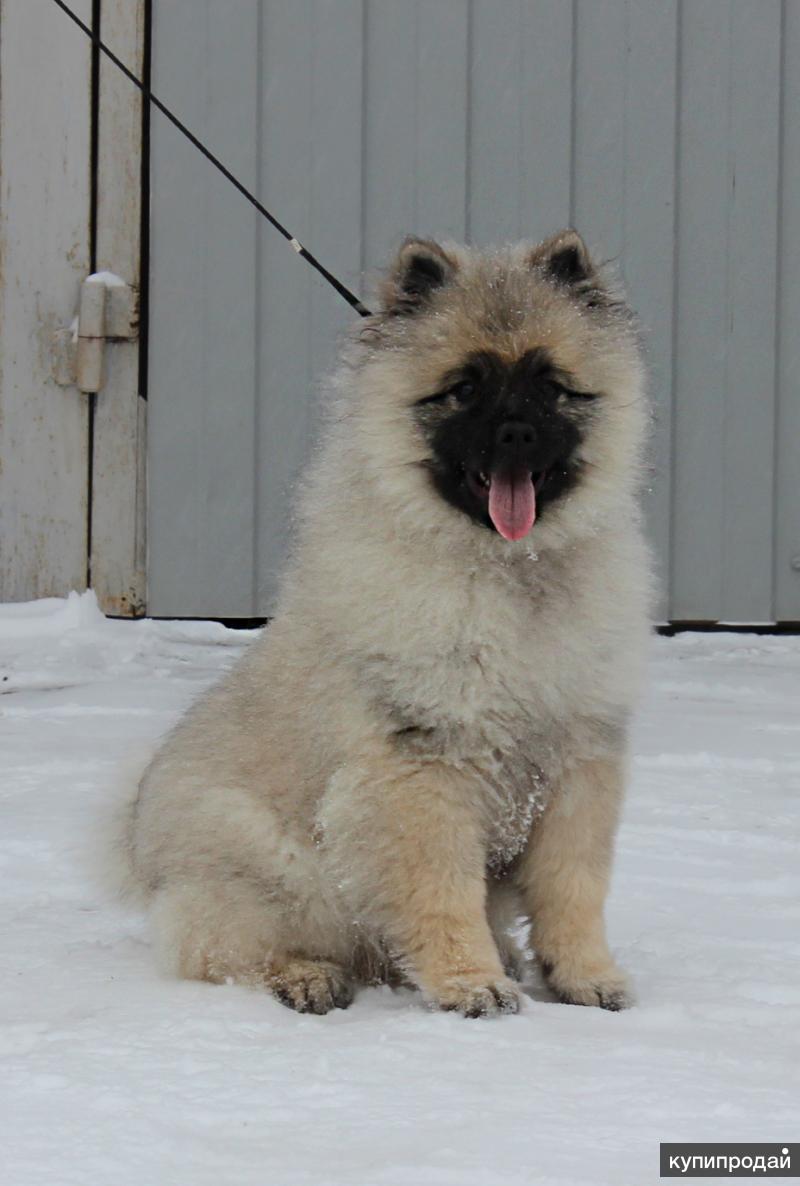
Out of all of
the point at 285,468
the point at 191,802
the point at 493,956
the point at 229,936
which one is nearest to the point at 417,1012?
the point at 493,956

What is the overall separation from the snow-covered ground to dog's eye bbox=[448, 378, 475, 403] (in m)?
1.07

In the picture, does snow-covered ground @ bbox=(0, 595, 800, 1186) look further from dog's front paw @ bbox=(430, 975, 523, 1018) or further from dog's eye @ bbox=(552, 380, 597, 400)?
dog's eye @ bbox=(552, 380, 597, 400)

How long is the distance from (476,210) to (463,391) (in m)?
3.54

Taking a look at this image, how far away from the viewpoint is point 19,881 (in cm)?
332

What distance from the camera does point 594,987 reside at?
2648 mm

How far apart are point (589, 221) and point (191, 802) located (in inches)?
156

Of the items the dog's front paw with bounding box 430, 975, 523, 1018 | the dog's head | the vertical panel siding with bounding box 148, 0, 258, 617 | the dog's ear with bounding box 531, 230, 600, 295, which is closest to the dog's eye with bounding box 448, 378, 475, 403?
the dog's head

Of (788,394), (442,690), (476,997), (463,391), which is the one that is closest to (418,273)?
(463,391)

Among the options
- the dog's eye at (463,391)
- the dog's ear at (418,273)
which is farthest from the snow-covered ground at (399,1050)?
the dog's ear at (418,273)

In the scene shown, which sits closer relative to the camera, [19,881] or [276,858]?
[276,858]

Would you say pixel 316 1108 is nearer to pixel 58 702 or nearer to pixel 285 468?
pixel 58 702

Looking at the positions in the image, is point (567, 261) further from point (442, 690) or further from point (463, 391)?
point (442, 690)

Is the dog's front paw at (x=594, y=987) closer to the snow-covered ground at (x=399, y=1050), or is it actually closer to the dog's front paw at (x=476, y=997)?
the snow-covered ground at (x=399, y=1050)

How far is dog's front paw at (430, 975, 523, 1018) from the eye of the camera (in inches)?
97.5
